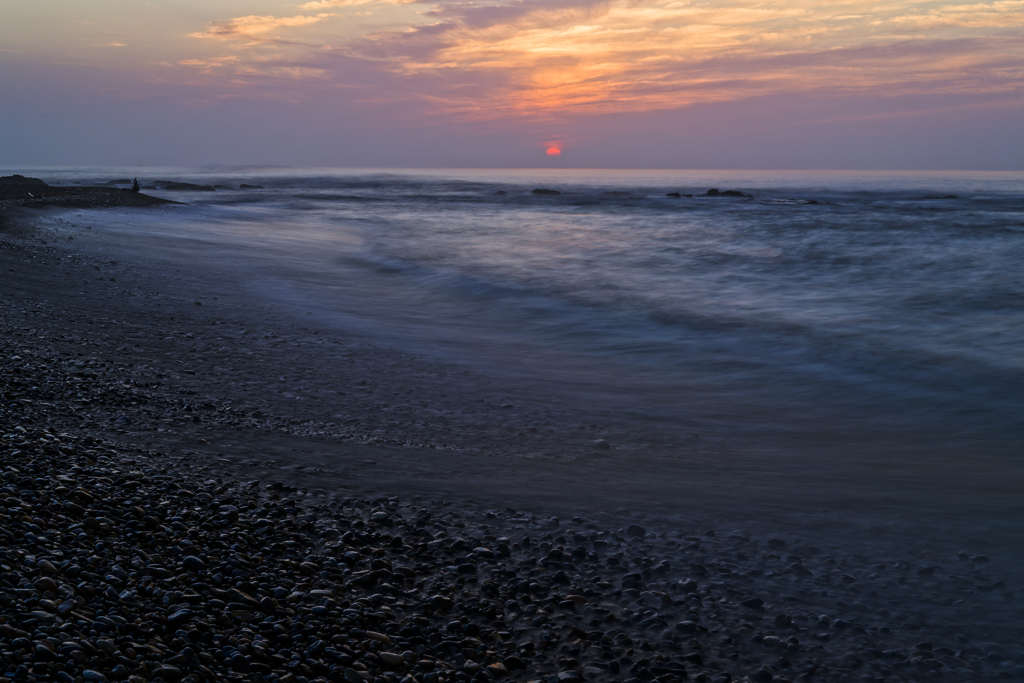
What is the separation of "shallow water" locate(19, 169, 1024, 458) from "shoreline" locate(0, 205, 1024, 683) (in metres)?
1.58

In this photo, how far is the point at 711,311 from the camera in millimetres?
13836

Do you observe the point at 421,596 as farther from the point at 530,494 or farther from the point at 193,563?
the point at 530,494

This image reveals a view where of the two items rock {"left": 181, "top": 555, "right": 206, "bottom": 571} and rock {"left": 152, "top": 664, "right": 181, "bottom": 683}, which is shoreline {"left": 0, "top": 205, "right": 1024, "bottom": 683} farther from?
rock {"left": 152, "top": 664, "right": 181, "bottom": 683}

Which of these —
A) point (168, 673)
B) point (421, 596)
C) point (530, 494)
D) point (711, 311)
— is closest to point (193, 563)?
point (168, 673)

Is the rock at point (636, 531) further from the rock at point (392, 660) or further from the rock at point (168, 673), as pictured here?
the rock at point (168, 673)

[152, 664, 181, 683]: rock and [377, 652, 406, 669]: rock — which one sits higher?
[152, 664, 181, 683]: rock

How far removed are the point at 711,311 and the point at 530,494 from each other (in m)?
10.1

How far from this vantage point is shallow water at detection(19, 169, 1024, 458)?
24.6ft

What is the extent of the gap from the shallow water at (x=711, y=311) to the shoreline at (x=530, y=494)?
1.58 m

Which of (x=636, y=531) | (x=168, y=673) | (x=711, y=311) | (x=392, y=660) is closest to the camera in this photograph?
(x=168, y=673)

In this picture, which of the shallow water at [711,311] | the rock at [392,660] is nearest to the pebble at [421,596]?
the rock at [392,660]

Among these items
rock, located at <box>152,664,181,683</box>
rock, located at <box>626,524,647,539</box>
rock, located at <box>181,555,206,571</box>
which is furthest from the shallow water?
rock, located at <box>152,664,181,683</box>

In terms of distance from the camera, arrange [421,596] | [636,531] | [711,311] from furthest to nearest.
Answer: [711,311], [636,531], [421,596]

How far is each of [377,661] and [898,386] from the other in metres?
8.07
